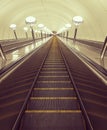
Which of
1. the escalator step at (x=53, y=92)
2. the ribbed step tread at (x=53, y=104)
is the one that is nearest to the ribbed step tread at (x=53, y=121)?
the ribbed step tread at (x=53, y=104)

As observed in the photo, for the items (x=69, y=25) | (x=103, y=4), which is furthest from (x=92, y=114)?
(x=69, y=25)

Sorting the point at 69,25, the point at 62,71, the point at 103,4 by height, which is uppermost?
the point at 103,4

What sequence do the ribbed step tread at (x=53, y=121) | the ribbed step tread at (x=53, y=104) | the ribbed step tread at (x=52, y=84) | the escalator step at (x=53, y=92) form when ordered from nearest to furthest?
1. the ribbed step tread at (x=53, y=121)
2. the ribbed step tread at (x=53, y=104)
3. the escalator step at (x=53, y=92)
4. the ribbed step tread at (x=52, y=84)

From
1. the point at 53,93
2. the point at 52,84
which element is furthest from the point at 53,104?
the point at 52,84

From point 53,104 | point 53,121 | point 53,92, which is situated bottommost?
point 53,92

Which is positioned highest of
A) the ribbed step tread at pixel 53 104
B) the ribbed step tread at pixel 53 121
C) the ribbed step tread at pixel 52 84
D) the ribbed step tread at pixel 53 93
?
the ribbed step tread at pixel 53 121

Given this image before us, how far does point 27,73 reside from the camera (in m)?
8.70

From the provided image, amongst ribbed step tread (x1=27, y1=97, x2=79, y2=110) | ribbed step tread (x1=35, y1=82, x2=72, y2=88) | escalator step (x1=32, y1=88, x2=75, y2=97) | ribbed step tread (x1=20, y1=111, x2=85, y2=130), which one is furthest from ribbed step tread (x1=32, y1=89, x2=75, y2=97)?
ribbed step tread (x1=20, y1=111, x2=85, y2=130)

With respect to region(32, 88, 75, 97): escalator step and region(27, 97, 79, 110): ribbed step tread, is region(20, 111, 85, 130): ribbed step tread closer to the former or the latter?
region(27, 97, 79, 110): ribbed step tread

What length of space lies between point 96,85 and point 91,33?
62.0 ft

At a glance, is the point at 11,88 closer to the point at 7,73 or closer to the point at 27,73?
the point at 7,73

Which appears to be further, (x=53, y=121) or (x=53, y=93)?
(x=53, y=93)

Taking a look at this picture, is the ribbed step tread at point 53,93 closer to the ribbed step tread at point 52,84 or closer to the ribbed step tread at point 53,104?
the ribbed step tread at point 53,104

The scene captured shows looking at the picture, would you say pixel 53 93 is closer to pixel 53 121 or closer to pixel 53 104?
pixel 53 104
